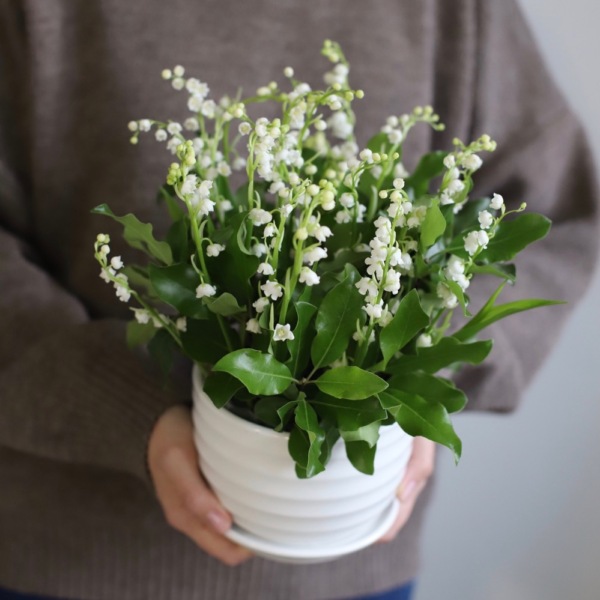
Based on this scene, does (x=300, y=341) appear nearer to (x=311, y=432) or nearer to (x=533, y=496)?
(x=311, y=432)

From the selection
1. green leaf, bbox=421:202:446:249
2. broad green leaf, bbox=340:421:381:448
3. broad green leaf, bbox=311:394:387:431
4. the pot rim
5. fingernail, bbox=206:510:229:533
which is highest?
green leaf, bbox=421:202:446:249

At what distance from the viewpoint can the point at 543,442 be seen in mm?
1103

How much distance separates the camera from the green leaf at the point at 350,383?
15.2 inches

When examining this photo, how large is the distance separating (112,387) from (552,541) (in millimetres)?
782

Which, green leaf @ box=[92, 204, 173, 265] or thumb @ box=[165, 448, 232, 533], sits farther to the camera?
thumb @ box=[165, 448, 232, 533]

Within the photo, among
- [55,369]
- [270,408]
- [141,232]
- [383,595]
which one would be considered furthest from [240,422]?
[383,595]

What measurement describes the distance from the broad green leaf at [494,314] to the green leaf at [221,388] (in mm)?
139

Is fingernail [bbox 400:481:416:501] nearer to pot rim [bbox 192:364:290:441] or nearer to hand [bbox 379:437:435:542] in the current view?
hand [bbox 379:437:435:542]

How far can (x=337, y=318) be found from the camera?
40cm

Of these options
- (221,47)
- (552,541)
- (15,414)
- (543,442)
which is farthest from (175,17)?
(552,541)

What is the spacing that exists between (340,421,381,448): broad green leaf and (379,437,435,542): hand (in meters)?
0.18

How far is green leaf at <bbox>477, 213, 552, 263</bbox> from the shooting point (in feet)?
1.38

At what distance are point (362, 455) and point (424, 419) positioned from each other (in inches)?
1.8

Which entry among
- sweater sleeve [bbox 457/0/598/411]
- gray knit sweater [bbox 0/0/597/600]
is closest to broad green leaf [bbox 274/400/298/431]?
gray knit sweater [bbox 0/0/597/600]
